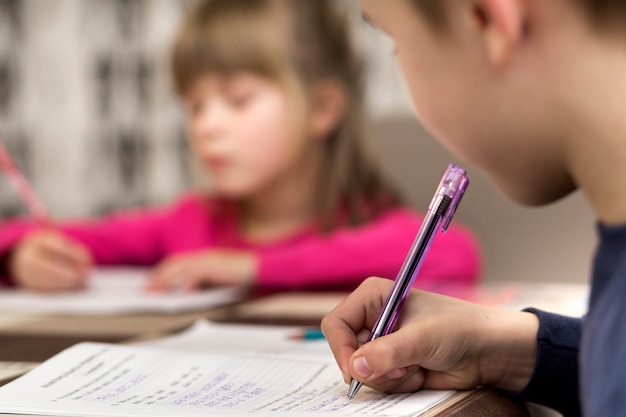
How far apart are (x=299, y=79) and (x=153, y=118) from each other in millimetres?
750

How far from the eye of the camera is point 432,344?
0.56 m

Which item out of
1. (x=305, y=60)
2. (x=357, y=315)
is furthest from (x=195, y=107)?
(x=357, y=315)

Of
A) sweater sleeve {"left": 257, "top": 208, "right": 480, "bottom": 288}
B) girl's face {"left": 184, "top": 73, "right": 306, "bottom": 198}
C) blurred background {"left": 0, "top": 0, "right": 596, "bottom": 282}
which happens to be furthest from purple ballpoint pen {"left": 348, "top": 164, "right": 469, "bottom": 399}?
blurred background {"left": 0, "top": 0, "right": 596, "bottom": 282}

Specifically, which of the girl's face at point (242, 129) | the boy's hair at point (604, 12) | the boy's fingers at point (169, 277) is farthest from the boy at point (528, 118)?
the girl's face at point (242, 129)

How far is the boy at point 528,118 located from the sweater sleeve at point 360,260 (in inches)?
25.9

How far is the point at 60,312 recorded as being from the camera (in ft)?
3.25

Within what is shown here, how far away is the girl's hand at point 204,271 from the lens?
1.18m

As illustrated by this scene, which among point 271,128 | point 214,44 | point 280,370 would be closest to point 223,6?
point 214,44

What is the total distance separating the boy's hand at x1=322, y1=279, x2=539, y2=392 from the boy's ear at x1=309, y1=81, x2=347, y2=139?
0.95 meters

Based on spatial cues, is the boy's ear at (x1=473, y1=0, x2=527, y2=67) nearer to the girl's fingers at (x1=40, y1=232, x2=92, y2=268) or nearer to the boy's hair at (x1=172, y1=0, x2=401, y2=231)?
the girl's fingers at (x1=40, y1=232, x2=92, y2=268)

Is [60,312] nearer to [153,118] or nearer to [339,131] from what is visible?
[339,131]

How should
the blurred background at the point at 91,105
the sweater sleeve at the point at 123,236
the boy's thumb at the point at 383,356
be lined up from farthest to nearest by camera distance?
the blurred background at the point at 91,105, the sweater sleeve at the point at 123,236, the boy's thumb at the point at 383,356

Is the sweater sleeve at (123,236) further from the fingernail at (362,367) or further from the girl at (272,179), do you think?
the fingernail at (362,367)

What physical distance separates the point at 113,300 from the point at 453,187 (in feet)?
1.96
